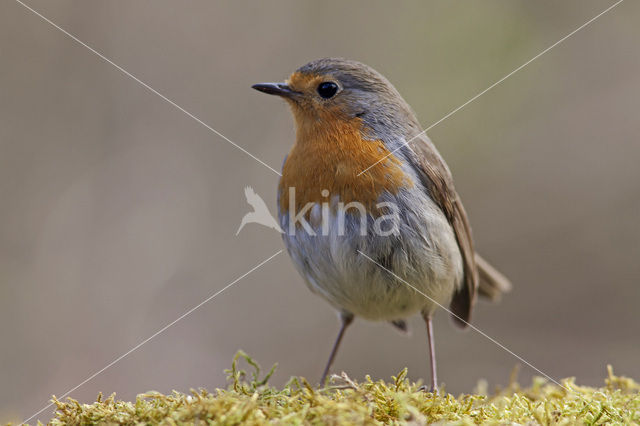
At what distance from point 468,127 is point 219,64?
3.06 metres

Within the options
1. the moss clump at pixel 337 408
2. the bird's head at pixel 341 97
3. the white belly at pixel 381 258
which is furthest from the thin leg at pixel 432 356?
the bird's head at pixel 341 97

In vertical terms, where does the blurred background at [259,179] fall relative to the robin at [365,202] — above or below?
above

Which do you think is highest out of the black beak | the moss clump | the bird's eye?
the bird's eye

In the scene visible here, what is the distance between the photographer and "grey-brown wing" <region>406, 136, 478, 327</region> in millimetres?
3584

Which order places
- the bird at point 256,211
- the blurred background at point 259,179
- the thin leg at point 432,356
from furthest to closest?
the blurred background at point 259,179, the bird at point 256,211, the thin leg at point 432,356

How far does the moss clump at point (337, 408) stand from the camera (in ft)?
6.31

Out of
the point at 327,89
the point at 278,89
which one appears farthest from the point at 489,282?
the point at 278,89

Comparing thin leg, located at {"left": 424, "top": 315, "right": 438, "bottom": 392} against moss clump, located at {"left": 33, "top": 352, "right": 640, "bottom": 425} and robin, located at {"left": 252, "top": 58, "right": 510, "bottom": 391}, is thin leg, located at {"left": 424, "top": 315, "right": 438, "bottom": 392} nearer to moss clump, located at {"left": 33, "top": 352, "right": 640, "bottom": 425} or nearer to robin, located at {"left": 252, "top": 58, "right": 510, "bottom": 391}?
robin, located at {"left": 252, "top": 58, "right": 510, "bottom": 391}

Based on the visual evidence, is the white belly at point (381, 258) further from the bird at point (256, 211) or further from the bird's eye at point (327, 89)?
the bird at point (256, 211)

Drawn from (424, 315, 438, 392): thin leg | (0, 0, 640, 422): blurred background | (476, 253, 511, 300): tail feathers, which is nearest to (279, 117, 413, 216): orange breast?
(424, 315, 438, 392): thin leg

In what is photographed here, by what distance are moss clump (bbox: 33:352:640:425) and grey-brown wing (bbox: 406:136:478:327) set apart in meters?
1.35

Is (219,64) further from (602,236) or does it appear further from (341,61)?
(602,236)

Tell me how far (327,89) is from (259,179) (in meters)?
3.78

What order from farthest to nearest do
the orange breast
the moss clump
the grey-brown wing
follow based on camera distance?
the grey-brown wing < the orange breast < the moss clump
